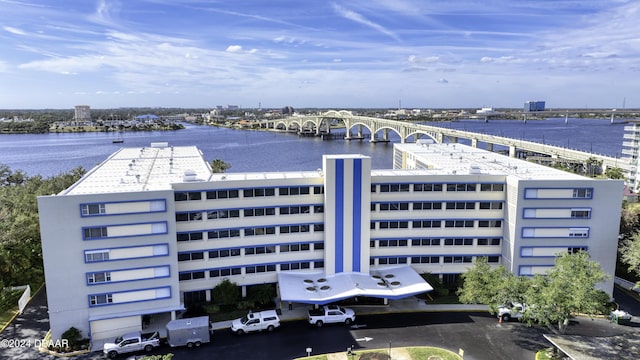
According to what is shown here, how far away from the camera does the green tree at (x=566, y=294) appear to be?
31344mm

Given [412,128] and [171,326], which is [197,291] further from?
[412,128]

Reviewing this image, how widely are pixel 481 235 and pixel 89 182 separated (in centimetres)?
3587

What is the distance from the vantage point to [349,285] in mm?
38688

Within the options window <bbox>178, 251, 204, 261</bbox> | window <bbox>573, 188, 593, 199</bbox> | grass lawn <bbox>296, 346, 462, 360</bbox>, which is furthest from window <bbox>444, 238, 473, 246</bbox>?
window <bbox>178, 251, 204, 261</bbox>

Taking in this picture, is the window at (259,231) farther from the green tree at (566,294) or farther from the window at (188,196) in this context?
the green tree at (566,294)

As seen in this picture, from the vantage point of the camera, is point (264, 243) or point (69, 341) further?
point (264, 243)

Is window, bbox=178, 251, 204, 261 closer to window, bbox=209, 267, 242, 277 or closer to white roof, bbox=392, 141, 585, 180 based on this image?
window, bbox=209, 267, 242, 277

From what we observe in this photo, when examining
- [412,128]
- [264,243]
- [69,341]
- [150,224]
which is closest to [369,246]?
[264,243]

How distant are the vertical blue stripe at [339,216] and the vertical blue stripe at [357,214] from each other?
1099 mm

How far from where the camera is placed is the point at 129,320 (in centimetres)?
3528

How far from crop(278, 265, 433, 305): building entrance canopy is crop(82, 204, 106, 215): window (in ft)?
50.6

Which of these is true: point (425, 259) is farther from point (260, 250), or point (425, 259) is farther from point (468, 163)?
point (260, 250)

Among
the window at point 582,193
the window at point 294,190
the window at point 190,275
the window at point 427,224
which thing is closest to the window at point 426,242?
the window at point 427,224

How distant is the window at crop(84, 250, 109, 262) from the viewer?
111 feet
